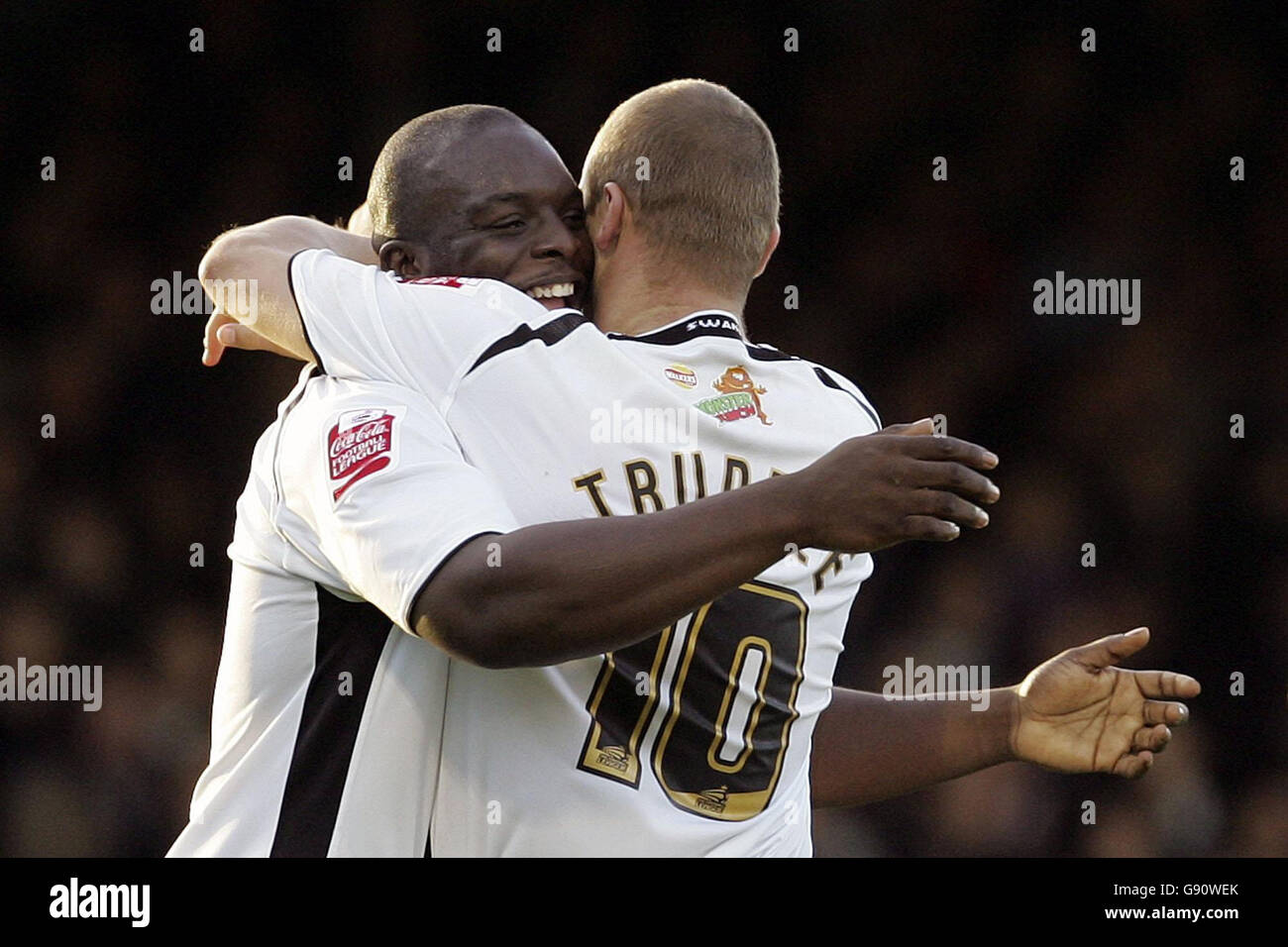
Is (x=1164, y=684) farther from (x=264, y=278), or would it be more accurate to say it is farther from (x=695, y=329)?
(x=264, y=278)

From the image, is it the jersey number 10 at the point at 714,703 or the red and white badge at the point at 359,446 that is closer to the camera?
the red and white badge at the point at 359,446

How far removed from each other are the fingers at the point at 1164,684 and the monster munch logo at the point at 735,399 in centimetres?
68

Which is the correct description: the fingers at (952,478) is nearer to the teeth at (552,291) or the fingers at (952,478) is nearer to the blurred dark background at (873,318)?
the teeth at (552,291)

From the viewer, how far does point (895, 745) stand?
233cm

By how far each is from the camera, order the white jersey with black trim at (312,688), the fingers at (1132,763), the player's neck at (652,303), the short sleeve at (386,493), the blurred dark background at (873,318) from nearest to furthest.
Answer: the short sleeve at (386,493) < the white jersey with black trim at (312,688) < the player's neck at (652,303) < the fingers at (1132,763) < the blurred dark background at (873,318)

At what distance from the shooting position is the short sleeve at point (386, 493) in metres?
1.57

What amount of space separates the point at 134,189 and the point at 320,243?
278 cm

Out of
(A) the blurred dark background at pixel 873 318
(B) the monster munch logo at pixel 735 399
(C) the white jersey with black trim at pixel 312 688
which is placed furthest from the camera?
(A) the blurred dark background at pixel 873 318

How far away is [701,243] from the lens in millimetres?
2037

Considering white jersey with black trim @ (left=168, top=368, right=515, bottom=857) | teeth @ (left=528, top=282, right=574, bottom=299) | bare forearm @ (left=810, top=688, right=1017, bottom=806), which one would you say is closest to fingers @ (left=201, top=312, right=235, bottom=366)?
white jersey with black trim @ (left=168, top=368, right=515, bottom=857)

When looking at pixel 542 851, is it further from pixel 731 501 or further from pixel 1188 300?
pixel 1188 300

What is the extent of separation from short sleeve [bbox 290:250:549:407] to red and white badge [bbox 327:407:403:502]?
0.09m


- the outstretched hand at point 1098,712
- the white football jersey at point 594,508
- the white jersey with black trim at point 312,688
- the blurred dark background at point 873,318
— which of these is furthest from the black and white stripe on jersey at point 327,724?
the blurred dark background at point 873,318

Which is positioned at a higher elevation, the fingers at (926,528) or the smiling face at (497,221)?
the smiling face at (497,221)
